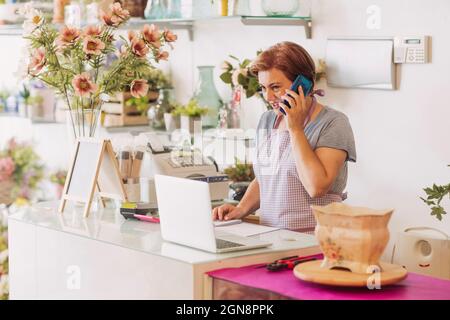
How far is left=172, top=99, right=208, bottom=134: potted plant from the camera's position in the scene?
445cm

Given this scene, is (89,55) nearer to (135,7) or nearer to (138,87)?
(138,87)

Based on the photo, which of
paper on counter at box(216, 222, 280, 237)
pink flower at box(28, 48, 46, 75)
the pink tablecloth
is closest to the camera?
the pink tablecloth

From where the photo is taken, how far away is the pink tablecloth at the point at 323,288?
2.07m

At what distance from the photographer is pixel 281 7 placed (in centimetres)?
403

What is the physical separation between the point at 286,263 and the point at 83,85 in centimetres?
111

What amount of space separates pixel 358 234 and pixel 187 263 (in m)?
0.47

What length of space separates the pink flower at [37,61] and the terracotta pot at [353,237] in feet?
4.27

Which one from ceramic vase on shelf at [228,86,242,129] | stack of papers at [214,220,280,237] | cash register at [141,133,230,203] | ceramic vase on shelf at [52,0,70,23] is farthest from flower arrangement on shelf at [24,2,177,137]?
ceramic vase on shelf at [52,0,70,23]

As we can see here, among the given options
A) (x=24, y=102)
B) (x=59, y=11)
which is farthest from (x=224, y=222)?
(x=24, y=102)

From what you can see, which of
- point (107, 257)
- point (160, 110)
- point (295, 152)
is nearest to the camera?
point (107, 257)

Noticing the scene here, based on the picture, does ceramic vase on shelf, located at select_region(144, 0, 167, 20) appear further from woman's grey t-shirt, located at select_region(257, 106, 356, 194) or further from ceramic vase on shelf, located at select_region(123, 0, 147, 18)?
woman's grey t-shirt, located at select_region(257, 106, 356, 194)

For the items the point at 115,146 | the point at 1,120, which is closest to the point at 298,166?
the point at 115,146

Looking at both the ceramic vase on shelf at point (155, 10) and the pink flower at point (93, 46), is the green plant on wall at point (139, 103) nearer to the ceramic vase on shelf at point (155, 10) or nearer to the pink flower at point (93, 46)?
the ceramic vase on shelf at point (155, 10)

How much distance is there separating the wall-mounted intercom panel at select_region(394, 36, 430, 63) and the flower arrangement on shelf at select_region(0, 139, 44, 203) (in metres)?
2.39
